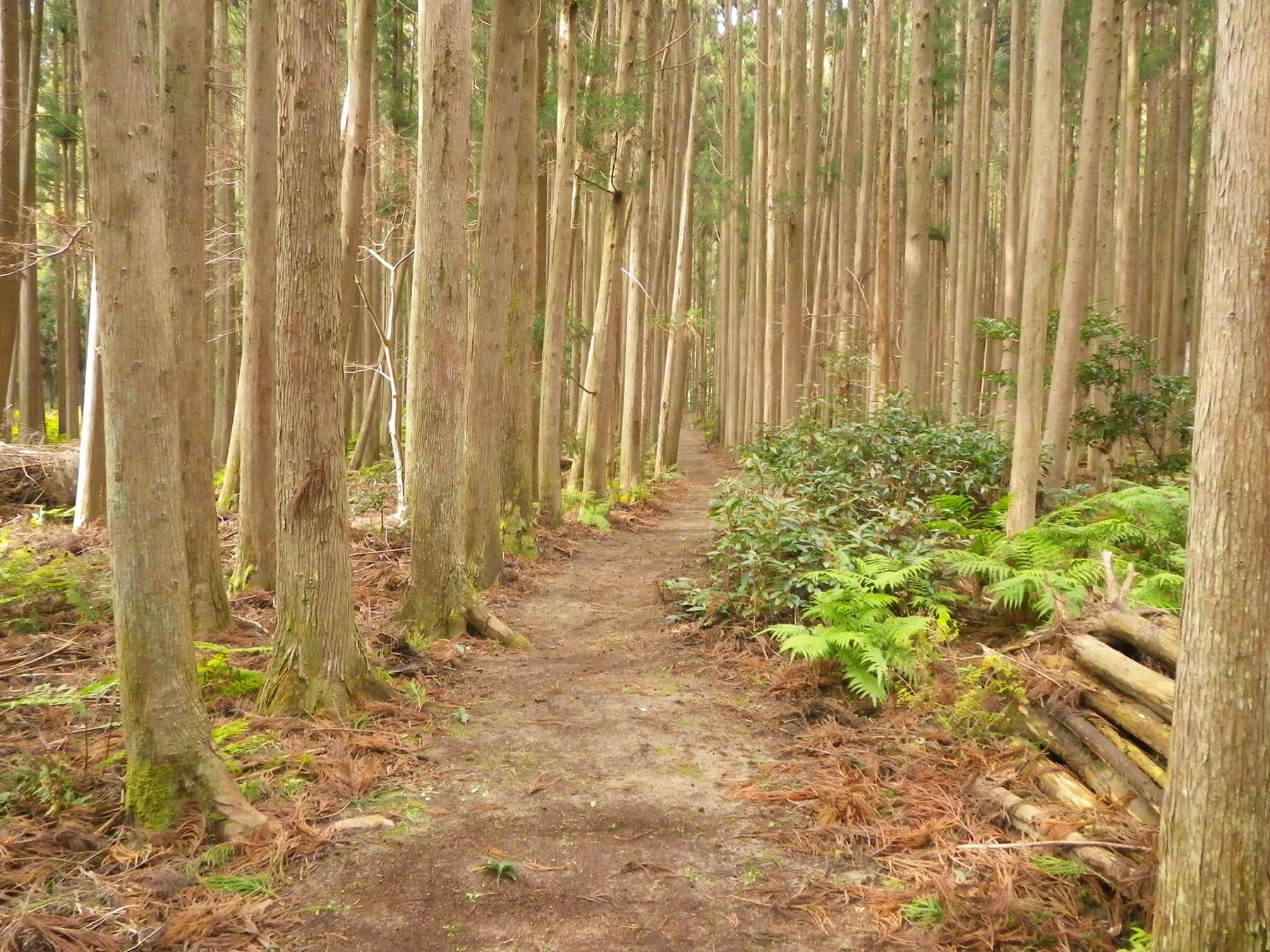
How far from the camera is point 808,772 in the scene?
193 inches

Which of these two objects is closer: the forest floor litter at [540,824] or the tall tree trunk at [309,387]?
the forest floor litter at [540,824]

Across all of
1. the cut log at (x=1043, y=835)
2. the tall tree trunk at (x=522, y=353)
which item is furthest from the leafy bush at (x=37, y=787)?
the tall tree trunk at (x=522, y=353)

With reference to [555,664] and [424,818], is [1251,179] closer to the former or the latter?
[424,818]

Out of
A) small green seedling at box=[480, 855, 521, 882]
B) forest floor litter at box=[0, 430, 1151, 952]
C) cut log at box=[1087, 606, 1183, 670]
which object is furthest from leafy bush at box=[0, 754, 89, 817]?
cut log at box=[1087, 606, 1183, 670]

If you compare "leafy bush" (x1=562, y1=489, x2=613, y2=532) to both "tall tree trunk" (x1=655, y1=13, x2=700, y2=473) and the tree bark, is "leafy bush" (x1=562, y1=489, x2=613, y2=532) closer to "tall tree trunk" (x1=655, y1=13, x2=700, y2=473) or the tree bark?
the tree bark

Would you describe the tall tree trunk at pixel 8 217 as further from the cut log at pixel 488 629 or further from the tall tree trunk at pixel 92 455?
the cut log at pixel 488 629

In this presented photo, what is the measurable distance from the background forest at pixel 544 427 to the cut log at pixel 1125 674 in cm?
2

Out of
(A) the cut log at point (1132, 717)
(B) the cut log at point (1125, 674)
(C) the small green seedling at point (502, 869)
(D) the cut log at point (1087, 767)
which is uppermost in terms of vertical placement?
(B) the cut log at point (1125, 674)

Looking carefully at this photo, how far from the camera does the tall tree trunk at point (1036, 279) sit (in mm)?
7891

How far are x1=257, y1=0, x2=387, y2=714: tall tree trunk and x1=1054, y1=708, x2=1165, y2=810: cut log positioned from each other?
419 cm

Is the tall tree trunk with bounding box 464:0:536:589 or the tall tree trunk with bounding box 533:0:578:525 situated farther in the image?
the tall tree trunk with bounding box 533:0:578:525

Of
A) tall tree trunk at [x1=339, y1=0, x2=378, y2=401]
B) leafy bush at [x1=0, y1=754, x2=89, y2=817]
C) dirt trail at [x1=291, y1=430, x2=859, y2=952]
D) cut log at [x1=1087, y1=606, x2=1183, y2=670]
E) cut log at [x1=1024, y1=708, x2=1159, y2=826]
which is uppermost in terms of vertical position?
tall tree trunk at [x1=339, y1=0, x2=378, y2=401]

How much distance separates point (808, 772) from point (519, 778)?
5.41 feet

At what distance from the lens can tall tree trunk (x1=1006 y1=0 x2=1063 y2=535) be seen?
7891 mm
